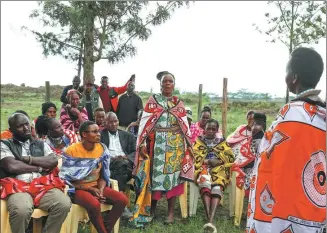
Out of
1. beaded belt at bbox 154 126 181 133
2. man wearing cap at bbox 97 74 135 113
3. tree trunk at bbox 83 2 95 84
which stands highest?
tree trunk at bbox 83 2 95 84

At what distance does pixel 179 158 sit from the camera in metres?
5.11

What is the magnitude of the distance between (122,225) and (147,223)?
0.30 meters

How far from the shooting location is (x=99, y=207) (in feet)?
13.2

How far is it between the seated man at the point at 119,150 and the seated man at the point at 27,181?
1.04 metres

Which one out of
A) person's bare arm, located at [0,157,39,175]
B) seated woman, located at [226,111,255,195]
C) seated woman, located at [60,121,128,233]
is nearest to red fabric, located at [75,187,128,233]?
seated woman, located at [60,121,128,233]

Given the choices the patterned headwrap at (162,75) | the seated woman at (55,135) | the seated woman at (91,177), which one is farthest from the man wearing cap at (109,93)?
the seated woman at (91,177)

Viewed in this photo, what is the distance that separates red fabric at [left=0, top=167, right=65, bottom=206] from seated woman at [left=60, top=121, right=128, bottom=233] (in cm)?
18

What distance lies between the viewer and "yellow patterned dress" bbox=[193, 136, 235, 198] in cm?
512

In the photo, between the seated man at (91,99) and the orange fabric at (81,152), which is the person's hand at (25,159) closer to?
the orange fabric at (81,152)

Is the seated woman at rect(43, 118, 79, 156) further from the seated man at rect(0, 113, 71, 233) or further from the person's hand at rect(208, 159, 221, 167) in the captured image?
the person's hand at rect(208, 159, 221, 167)

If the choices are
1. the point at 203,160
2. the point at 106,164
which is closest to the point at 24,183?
the point at 106,164

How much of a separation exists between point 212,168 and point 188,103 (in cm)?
1562

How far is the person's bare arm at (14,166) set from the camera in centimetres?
371

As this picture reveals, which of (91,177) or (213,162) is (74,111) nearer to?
(91,177)
